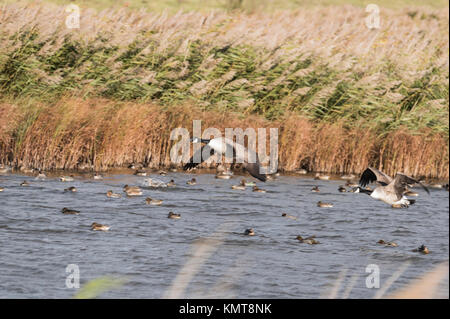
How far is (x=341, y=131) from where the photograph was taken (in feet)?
57.1

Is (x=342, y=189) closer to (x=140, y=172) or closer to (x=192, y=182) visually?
(x=192, y=182)

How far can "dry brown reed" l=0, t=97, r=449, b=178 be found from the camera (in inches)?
587

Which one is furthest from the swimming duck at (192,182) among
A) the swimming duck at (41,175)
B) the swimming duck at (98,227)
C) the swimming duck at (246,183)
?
the swimming duck at (98,227)

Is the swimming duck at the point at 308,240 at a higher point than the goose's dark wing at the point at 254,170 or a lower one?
lower

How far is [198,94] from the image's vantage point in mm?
17141

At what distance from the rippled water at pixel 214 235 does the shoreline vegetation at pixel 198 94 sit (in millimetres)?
899

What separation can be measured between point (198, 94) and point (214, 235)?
5.93 metres

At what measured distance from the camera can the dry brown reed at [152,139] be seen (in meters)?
14.9

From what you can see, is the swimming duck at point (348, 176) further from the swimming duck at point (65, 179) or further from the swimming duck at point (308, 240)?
the swimming duck at point (65, 179)

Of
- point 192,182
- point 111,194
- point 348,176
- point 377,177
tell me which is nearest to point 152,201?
point 111,194

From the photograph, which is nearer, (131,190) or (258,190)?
(131,190)

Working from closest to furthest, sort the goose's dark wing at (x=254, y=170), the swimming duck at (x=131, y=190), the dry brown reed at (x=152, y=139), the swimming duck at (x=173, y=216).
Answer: the goose's dark wing at (x=254, y=170) < the swimming duck at (x=173, y=216) < the swimming duck at (x=131, y=190) < the dry brown reed at (x=152, y=139)

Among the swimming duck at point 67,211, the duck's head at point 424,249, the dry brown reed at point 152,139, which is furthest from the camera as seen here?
the dry brown reed at point 152,139

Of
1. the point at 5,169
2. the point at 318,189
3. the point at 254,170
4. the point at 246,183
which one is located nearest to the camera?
the point at 254,170
